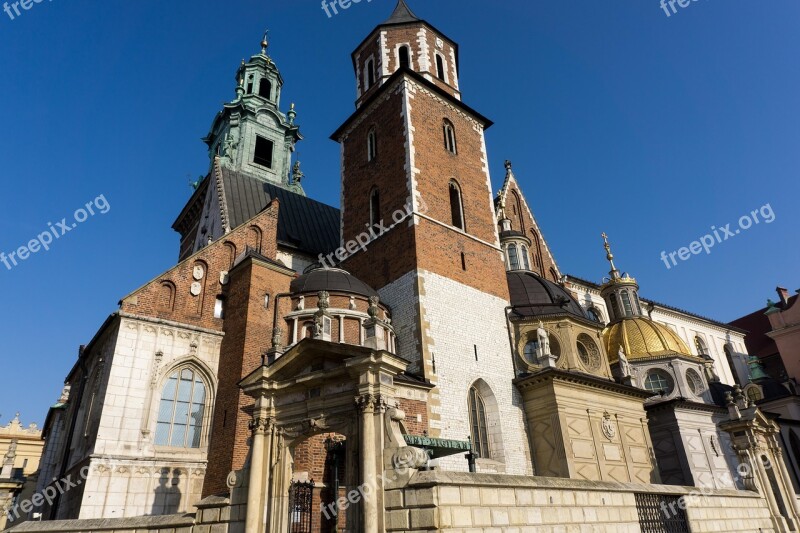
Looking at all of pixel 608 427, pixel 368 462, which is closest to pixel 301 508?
pixel 368 462

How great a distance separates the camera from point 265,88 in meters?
43.1

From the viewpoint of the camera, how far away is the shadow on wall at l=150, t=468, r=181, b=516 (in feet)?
50.6

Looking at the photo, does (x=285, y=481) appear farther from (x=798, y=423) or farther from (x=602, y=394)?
(x=798, y=423)

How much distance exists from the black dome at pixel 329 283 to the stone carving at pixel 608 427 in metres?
9.28

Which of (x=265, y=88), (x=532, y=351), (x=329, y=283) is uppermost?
(x=265, y=88)

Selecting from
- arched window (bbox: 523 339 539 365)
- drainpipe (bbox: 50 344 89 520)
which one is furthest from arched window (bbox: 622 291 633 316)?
drainpipe (bbox: 50 344 89 520)

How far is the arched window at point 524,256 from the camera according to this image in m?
26.4

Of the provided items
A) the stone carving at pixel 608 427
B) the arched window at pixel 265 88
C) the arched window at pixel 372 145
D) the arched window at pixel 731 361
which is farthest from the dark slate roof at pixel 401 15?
the arched window at pixel 731 361

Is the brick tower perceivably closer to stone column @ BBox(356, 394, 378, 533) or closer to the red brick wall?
the red brick wall

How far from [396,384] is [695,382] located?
18.1 metres

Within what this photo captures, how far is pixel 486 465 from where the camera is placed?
16.5 metres

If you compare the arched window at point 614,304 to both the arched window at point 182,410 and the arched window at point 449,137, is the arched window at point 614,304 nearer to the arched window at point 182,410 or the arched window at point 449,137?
the arched window at point 449,137

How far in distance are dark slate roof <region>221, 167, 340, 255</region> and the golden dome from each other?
1518cm

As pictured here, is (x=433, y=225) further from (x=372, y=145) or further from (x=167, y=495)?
(x=167, y=495)
